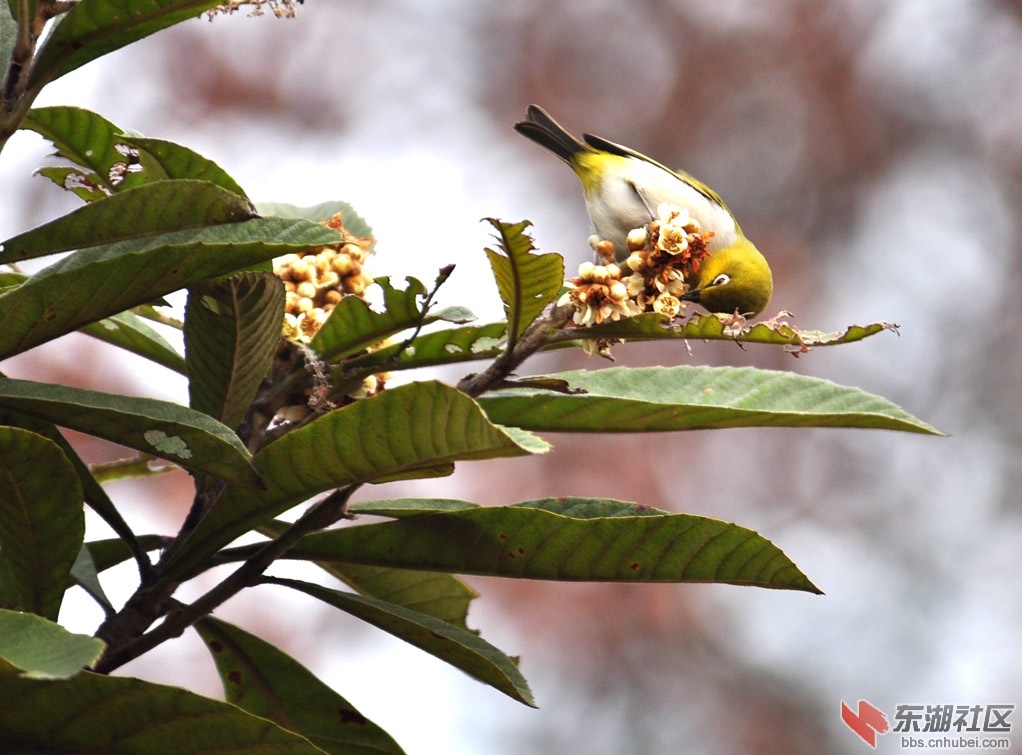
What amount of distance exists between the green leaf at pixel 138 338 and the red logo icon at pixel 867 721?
7.43 feet

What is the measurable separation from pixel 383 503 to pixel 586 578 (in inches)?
11.1

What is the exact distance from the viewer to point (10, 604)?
3.65ft

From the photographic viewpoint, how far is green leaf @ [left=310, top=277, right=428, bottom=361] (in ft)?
3.92

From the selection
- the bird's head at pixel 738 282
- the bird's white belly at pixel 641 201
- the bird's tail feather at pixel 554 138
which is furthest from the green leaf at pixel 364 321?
the bird's tail feather at pixel 554 138

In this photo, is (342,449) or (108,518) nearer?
(342,449)

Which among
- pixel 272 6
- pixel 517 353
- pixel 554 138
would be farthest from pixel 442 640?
pixel 554 138

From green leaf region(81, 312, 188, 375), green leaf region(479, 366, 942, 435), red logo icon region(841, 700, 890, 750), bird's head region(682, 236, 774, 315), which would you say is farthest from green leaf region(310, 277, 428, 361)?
red logo icon region(841, 700, 890, 750)

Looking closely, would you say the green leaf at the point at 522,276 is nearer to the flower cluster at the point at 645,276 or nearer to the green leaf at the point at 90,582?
the flower cluster at the point at 645,276

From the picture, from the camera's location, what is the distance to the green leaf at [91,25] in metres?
1.03

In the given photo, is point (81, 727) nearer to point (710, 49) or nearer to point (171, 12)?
point (171, 12)

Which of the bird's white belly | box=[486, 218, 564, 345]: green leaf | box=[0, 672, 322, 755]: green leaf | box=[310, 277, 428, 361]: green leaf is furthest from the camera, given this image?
the bird's white belly

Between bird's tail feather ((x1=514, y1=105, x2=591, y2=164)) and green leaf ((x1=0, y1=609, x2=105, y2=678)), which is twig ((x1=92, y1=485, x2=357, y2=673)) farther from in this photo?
bird's tail feather ((x1=514, y1=105, x2=591, y2=164))

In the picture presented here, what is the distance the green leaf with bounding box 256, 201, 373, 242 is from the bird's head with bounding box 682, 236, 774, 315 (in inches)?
26.2

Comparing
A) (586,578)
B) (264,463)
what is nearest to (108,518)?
(264,463)
